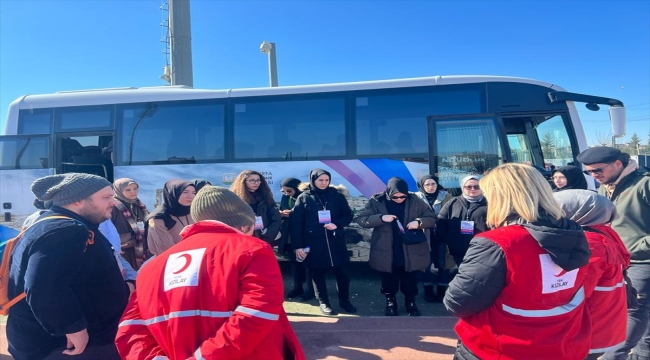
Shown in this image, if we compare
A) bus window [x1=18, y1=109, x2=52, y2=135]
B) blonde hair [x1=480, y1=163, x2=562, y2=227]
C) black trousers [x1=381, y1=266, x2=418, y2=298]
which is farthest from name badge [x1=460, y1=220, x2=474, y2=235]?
bus window [x1=18, y1=109, x2=52, y2=135]

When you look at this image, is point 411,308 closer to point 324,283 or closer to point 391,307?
point 391,307

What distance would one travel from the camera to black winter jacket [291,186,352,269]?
5078 mm

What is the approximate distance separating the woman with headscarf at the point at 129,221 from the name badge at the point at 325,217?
2.19 m

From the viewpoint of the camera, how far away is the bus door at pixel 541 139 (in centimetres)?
611

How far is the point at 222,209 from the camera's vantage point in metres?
1.88

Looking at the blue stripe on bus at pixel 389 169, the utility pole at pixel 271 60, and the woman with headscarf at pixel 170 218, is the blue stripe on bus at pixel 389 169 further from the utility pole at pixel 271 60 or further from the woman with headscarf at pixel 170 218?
the utility pole at pixel 271 60

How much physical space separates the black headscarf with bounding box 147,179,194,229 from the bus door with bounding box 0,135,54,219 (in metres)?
4.54

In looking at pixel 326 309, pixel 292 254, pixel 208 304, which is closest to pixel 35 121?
pixel 292 254

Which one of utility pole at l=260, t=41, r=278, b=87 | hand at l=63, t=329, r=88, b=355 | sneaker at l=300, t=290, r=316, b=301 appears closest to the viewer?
hand at l=63, t=329, r=88, b=355

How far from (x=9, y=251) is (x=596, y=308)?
11.7 feet

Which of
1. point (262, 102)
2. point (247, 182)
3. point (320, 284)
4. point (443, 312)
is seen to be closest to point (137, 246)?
point (247, 182)

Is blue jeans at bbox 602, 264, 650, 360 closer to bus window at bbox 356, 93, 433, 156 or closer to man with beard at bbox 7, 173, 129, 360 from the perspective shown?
bus window at bbox 356, 93, 433, 156

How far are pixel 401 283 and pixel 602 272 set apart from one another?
308 cm

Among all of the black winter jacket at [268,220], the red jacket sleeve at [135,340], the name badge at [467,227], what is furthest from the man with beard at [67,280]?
the name badge at [467,227]
